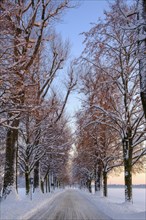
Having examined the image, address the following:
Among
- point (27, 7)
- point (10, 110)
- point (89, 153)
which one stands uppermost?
point (27, 7)

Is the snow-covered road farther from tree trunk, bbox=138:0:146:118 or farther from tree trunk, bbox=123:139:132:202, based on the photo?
tree trunk, bbox=138:0:146:118

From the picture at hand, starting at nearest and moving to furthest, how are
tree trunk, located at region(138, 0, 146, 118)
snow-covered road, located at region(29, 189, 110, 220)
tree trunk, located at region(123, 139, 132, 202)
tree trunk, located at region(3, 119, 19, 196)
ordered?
1. tree trunk, located at region(138, 0, 146, 118)
2. snow-covered road, located at region(29, 189, 110, 220)
3. tree trunk, located at region(3, 119, 19, 196)
4. tree trunk, located at region(123, 139, 132, 202)

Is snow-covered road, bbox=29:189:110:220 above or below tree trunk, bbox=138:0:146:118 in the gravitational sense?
below

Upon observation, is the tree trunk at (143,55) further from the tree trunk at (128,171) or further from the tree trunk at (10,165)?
the tree trunk at (10,165)

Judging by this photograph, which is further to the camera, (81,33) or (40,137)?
(40,137)

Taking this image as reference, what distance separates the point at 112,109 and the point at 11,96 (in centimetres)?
949

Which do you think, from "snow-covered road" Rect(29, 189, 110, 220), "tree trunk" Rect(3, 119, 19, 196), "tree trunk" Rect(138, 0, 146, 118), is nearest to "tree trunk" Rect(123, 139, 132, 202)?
"snow-covered road" Rect(29, 189, 110, 220)

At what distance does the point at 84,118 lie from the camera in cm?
2145

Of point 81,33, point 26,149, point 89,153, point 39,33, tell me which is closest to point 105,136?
point 89,153

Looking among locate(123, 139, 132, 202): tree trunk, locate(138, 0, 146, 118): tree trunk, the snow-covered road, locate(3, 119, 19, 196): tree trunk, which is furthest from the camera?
locate(123, 139, 132, 202): tree trunk

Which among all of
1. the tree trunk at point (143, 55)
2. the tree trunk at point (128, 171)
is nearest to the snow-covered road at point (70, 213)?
the tree trunk at point (128, 171)

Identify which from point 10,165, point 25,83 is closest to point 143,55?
point 25,83

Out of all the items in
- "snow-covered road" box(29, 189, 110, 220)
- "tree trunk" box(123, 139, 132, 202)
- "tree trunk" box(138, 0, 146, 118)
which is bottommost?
Result: "snow-covered road" box(29, 189, 110, 220)

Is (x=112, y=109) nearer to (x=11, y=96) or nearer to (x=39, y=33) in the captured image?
(x=39, y=33)
